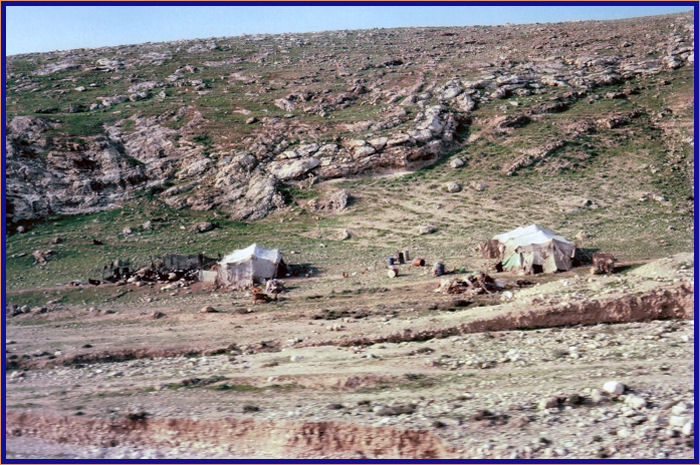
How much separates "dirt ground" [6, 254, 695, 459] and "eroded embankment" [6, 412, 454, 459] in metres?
0.02

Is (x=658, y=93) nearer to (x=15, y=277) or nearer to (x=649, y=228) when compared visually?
(x=649, y=228)

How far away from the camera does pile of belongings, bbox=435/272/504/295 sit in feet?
56.3

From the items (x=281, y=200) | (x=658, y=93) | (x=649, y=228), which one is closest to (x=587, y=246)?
(x=649, y=228)

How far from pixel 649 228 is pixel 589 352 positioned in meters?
16.7

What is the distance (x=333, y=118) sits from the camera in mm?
38656

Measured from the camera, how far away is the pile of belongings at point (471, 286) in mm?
17172

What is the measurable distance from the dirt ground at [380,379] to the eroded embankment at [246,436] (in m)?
0.02

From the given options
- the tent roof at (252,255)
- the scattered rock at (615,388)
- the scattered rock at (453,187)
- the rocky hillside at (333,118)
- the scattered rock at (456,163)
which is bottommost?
the scattered rock at (615,388)

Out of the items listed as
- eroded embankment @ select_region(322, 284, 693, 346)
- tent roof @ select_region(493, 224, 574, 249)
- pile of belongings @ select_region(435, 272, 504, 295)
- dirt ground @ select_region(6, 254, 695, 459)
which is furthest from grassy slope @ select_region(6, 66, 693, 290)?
eroded embankment @ select_region(322, 284, 693, 346)

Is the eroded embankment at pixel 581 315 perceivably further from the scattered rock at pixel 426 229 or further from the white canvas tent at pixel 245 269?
the scattered rock at pixel 426 229

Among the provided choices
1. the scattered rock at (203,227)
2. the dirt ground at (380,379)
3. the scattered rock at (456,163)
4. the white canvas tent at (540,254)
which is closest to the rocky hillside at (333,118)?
the scattered rock at (456,163)

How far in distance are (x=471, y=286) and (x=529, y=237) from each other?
4.99 m

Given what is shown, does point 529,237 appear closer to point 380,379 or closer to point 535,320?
point 535,320

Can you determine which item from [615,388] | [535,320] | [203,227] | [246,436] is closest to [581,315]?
[535,320]
